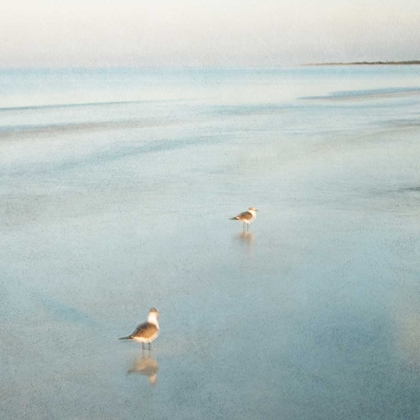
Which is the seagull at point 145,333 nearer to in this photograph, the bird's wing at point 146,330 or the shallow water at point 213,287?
the bird's wing at point 146,330

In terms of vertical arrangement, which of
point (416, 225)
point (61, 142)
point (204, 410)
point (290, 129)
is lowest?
point (204, 410)

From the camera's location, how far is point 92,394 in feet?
13.5

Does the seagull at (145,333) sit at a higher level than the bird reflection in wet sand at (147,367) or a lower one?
higher

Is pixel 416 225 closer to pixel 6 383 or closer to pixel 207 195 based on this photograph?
pixel 207 195

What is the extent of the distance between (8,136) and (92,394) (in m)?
14.9

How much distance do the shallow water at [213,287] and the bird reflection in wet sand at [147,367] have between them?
1cm

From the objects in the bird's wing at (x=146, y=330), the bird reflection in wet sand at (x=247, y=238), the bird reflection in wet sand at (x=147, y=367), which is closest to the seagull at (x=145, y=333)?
the bird's wing at (x=146, y=330)

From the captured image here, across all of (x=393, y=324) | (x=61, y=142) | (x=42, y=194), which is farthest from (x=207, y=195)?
(x=61, y=142)

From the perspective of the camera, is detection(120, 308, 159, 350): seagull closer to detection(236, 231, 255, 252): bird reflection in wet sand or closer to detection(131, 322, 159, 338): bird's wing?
detection(131, 322, 159, 338): bird's wing

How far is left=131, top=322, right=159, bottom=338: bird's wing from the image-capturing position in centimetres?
460

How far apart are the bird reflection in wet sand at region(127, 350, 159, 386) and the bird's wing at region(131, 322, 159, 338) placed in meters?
0.15

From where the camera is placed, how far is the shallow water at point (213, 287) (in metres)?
4.13

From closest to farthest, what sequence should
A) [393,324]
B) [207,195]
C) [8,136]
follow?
1. [393,324]
2. [207,195]
3. [8,136]

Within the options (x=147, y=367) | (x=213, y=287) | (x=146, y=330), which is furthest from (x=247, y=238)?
(x=147, y=367)
